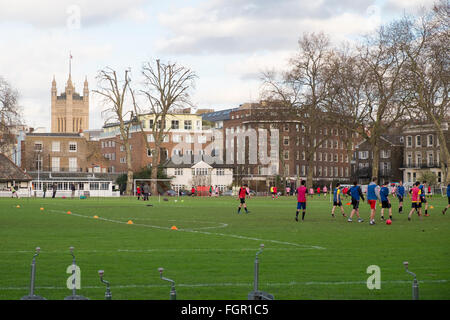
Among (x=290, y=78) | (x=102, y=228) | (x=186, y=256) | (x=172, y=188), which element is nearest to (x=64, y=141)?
(x=172, y=188)

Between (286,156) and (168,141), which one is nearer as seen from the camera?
(168,141)

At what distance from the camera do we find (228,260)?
53.4 ft

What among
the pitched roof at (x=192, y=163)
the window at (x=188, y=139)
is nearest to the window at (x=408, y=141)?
the pitched roof at (x=192, y=163)

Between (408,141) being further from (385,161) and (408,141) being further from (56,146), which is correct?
(56,146)

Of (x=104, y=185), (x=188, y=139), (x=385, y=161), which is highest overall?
(x=188, y=139)

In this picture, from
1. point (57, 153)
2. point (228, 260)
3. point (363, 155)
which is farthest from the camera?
point (363, 155)

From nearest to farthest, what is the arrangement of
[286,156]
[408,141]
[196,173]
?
[196,173] < [408,141] < [286,156]

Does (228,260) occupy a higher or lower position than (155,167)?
lower

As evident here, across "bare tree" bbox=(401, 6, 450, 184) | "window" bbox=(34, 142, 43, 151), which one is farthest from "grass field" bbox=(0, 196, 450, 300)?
"window" bbox=(34, 142, 43, 151)

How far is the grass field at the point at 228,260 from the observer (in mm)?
11836

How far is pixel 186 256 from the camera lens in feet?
56.1

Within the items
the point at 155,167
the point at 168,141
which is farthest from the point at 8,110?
the point at 168,141
